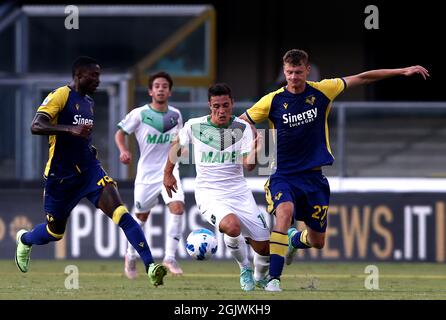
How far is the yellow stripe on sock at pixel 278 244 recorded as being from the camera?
11625mm

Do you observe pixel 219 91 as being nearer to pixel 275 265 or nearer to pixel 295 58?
pixel 295 58

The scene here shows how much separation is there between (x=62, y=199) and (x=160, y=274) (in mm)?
1510

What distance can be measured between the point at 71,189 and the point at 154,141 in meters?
2.54

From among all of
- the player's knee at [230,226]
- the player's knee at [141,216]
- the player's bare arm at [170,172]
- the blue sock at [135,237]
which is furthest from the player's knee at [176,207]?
the player's knee at [230,226]

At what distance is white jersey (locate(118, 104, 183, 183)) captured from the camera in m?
14.9

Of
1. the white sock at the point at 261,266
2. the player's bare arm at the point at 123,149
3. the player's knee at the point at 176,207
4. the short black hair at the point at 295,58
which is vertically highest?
the short black hair at the point at 295,58

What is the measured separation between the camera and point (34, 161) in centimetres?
1825

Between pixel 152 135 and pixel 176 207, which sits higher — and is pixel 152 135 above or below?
above

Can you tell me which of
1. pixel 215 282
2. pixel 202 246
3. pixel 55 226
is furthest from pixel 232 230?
pixel 55 226

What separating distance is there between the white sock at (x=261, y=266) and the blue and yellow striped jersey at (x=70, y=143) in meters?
1.86

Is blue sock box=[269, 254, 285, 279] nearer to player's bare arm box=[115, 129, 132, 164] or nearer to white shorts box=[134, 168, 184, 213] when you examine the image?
player's bare arm box=[115, 129, 132, 164]

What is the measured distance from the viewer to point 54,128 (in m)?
12.0

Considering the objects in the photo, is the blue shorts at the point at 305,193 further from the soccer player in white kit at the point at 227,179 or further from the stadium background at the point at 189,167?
the stadium background at the point at 189,167

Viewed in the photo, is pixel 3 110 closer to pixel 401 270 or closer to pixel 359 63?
pixel 401 270
